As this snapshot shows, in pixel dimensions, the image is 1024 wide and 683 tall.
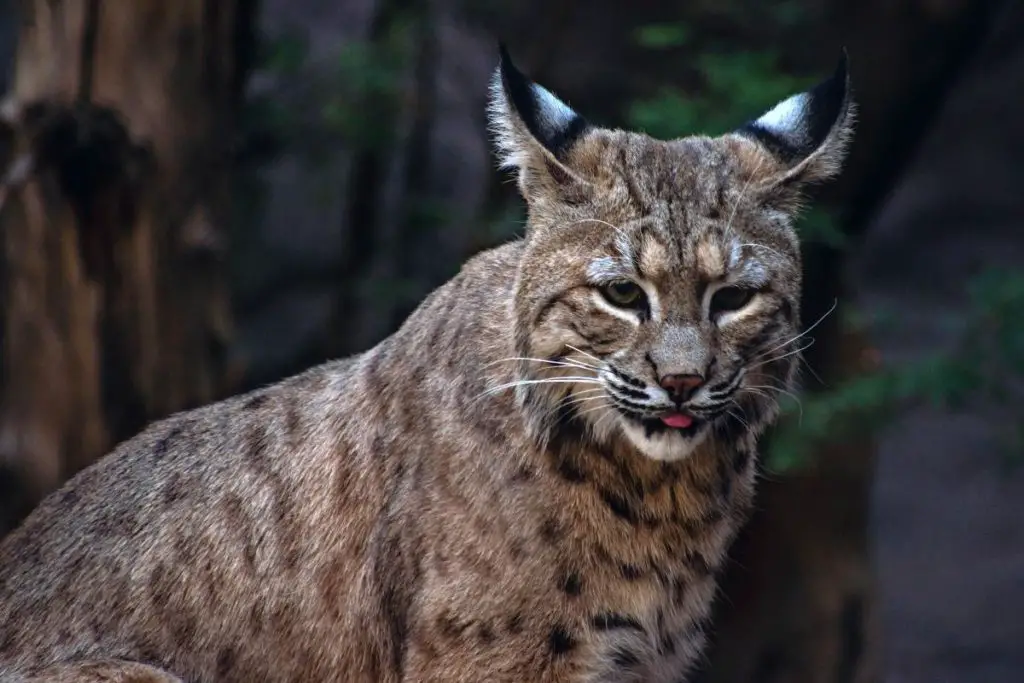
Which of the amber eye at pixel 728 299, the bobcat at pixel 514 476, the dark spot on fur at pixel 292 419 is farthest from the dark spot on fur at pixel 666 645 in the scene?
the dark spot on fur at pixel 292 419

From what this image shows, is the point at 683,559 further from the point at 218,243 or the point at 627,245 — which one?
the point at 218,243

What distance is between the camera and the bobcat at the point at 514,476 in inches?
156

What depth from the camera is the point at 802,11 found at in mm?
7523

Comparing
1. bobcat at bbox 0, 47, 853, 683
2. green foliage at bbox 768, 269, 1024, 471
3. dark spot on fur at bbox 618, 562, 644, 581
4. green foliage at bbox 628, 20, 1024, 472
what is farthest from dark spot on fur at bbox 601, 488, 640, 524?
green foliage at bbox 768, 269, 1024, 471

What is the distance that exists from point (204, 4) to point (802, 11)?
284cm

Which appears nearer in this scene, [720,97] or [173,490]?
[173,490]

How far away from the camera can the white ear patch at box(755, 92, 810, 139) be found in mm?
4324

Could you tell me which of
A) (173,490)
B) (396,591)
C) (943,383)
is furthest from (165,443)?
(943,383)

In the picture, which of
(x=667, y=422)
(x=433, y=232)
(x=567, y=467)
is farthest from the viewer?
(x=433, y=232)

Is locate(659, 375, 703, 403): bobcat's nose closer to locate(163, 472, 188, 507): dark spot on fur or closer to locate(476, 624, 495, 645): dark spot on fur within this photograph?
locate(476, 624, 495, 645): dark spot on fur

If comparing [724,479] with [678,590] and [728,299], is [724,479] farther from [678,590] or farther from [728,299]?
[728,299]

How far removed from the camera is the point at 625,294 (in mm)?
3932

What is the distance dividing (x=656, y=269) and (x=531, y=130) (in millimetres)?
508

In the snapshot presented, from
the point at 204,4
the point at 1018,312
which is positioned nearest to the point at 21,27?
the point at 204,4
